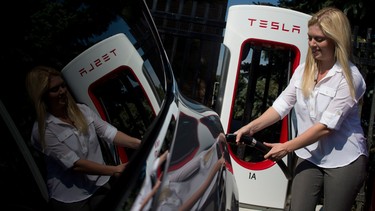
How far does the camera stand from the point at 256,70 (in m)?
4.89

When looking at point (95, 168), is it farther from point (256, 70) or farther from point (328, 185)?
point (256, 70)

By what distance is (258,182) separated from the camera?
472cm

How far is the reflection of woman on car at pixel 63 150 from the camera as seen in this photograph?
114 centimetres

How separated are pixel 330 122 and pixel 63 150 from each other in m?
1.41

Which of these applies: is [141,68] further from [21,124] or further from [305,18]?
[305,18]

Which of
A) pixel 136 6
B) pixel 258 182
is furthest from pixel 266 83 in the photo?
pixel 136 6

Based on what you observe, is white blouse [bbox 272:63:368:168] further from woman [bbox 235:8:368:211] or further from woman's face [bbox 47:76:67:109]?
woman's face [bbox 47:76:67:109]

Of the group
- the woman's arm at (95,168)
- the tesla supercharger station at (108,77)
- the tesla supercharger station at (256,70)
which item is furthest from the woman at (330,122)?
the tesla supercharger station at (256,70)

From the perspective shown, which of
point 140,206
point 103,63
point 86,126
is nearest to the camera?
point 140,206

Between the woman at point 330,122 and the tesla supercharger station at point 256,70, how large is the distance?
2.22m

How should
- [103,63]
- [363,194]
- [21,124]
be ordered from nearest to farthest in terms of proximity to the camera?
[21,124]
[103,63]
[363,194]

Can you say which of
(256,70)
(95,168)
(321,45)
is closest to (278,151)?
(321,45)

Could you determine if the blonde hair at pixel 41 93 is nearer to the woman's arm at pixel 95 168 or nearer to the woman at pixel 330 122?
the woman's arm at pixel 95 168

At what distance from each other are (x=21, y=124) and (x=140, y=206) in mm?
388
